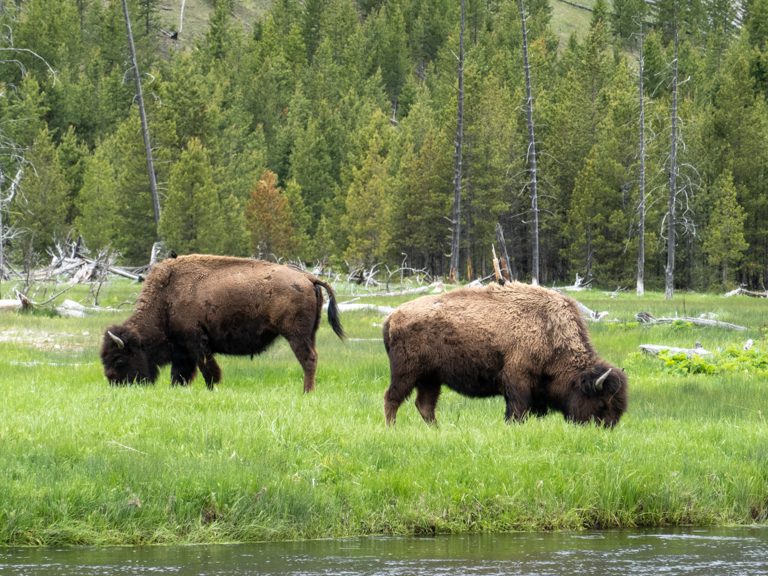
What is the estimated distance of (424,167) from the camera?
212ft

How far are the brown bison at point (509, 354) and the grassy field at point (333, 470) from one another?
0.31 metres

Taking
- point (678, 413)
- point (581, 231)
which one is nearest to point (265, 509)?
point (678, 413)

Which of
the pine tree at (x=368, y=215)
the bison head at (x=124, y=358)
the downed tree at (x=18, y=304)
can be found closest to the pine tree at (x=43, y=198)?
the pine tree at (x=368, y=215)

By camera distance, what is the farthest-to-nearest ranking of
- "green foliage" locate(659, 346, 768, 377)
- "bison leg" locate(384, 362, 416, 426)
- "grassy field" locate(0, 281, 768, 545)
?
"green foliage" locate(659, 346, 768, 377) < "bison leg" locate(384, 362, 416, 426) < "grassy field" locate(0, 281, 768, 545)

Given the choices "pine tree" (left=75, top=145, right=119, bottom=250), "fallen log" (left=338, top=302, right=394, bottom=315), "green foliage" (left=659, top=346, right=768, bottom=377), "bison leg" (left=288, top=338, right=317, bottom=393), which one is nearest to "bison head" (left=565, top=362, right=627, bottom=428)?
"bison leg" (left=288, top=338, right=317, bottom=393)

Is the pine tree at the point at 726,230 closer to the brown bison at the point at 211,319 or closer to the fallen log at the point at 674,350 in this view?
the fallen log at the point at 674,350

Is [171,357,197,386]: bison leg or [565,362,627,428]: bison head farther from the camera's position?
[171,357,197,386]: bison leg

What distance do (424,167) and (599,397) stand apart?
5424cm

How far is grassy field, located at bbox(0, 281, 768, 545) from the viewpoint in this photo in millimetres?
8453

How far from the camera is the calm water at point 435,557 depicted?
24.0ft

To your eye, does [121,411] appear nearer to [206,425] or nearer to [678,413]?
[206,425]

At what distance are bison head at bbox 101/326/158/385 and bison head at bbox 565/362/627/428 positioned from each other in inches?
246

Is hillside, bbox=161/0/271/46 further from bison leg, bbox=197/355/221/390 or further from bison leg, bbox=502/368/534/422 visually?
bison leg, bbox=502/368/534/422

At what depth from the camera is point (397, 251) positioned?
220 feet
